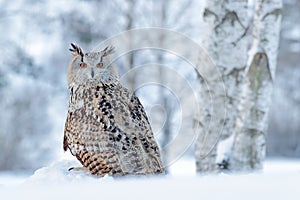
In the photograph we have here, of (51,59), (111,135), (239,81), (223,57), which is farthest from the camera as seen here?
(51,59)

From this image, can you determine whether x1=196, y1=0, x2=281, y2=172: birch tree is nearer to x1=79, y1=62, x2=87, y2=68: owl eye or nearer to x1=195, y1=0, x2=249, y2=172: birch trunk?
x1=195, y1=0, x2=249, y2=172: birch trunk

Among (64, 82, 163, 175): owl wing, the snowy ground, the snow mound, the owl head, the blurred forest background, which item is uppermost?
the blurred forest background

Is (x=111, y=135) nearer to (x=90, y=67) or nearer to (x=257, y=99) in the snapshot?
(x=90, y=67)

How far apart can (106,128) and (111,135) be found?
49 millimetres

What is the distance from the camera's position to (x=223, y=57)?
16.2 feet

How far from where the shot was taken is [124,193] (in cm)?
92

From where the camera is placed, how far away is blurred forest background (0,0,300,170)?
11352 millimetres

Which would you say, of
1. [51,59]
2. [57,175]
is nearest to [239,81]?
[57,175]

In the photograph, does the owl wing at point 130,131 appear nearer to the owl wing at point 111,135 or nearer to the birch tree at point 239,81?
the owl wing at point 111,135

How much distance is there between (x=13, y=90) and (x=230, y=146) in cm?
924

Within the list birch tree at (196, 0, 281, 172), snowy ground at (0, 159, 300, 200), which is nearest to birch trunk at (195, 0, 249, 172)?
birch tree at (196, 0, 281, 172)

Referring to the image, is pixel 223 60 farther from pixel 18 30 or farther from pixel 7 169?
pixel 7 169

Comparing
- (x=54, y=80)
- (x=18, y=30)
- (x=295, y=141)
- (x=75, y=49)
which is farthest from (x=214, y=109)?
(x=295, y=141)

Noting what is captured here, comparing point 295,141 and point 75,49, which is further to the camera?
point 295,141
